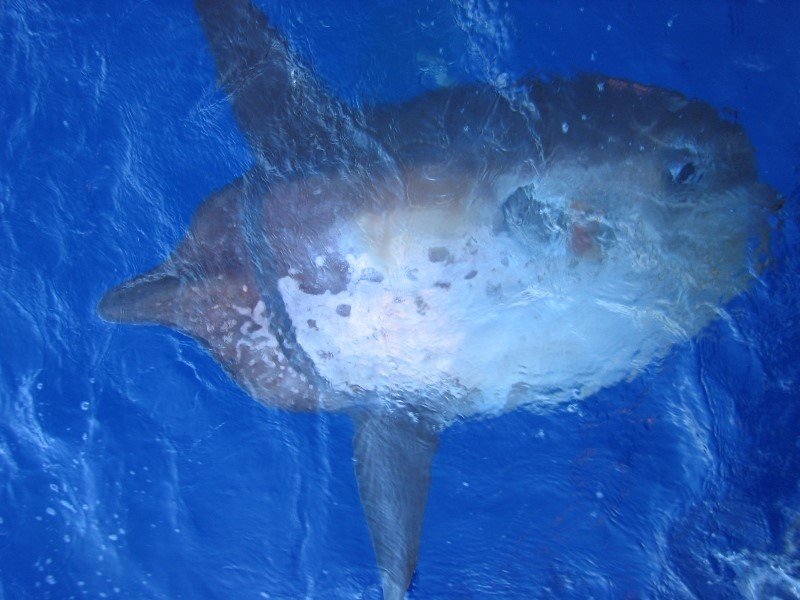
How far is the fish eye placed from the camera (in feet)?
9.34

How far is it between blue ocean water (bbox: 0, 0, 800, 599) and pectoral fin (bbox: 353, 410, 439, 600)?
42 cm

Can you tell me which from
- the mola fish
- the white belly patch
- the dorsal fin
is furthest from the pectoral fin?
the dorsal fin

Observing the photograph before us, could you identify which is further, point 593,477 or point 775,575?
point 593,477

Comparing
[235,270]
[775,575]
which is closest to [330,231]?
[235,270]

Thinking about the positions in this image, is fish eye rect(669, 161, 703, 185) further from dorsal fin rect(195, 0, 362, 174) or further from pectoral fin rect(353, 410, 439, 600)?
pectoral fin rect(353, 410, 439, 600)

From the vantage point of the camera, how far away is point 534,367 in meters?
3.29

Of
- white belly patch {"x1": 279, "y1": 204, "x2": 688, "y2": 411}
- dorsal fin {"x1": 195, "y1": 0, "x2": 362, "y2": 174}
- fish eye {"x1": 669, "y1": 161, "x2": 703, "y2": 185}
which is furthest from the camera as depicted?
dorsal fin {"x1": 195, "y1": 0, "x2": 362, "y2": 174}

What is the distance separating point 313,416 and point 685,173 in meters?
2.79

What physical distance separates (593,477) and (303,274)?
228cm

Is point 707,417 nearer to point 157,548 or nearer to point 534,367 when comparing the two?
point 534,367

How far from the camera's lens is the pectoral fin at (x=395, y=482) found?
10.6ft

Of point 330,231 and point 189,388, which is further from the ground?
point 330,231

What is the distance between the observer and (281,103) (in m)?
3.28

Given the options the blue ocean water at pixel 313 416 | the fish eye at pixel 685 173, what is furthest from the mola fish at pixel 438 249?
the blue ocean water at pixel 313 416
